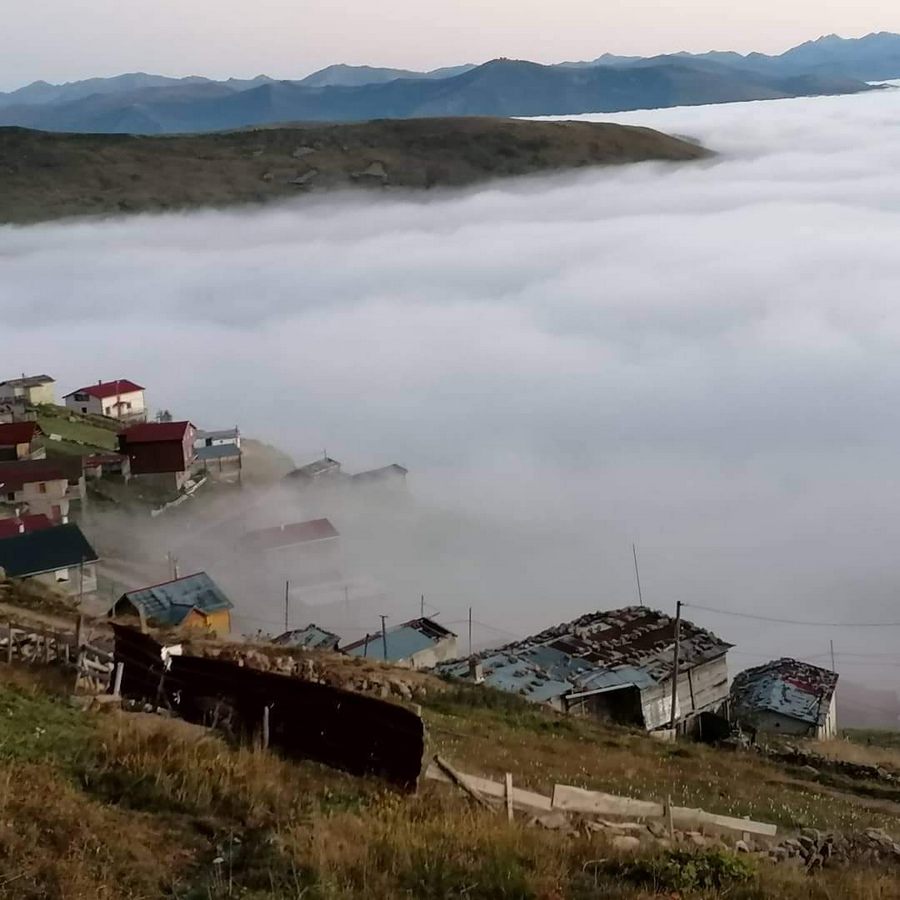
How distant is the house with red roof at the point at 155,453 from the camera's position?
5725 centimetres

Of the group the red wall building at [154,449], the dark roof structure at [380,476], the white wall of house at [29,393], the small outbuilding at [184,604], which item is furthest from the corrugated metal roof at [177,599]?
the white wall of house at [29,393]

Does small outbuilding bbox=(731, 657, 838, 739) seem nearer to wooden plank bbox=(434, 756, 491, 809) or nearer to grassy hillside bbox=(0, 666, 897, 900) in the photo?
grassy hillside bbox=(0, 666, 897, 900)

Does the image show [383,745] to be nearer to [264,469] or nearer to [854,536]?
[264,469]

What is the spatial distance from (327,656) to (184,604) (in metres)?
11.5

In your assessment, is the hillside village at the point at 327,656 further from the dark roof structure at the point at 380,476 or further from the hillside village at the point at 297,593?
the dark roof structure at the point at 380,476

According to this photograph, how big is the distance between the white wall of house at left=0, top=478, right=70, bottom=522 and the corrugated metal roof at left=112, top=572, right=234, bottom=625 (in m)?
14.1

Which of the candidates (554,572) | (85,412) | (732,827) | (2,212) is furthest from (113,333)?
(732,827)

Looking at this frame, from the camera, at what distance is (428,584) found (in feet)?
192

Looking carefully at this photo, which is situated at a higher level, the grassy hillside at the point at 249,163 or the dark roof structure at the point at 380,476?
the grassy hillside at the point at 249,163

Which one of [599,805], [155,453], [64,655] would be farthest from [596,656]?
[155,453]

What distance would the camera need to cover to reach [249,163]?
18762 centimetres

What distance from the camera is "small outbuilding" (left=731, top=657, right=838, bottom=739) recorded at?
33.5 m

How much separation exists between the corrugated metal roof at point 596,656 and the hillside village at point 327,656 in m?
0.10

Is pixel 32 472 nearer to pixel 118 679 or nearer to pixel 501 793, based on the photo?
pixel 118 679
